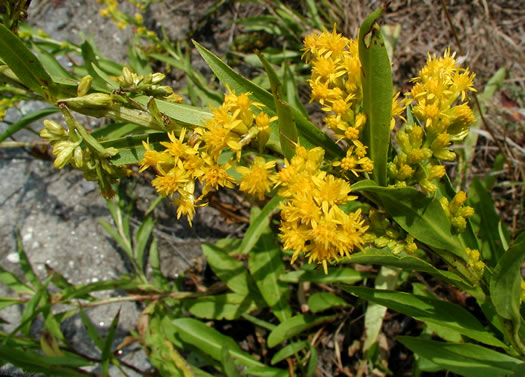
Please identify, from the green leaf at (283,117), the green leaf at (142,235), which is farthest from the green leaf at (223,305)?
the green leaf at (283,117)

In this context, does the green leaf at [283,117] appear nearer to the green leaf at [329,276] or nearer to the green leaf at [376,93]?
the green leaf at [376,93]

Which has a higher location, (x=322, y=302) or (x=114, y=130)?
(x=114, y=130)

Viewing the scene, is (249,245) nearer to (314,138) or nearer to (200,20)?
(314,138)

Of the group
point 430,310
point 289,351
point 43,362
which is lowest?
point 289,351

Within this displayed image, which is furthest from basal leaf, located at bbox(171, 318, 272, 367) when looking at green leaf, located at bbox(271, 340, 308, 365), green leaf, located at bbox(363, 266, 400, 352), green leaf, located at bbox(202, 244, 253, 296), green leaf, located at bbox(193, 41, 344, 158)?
green leaf, located at bbox(193, 41, 344, 158)

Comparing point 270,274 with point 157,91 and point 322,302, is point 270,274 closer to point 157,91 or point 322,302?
point 322,302

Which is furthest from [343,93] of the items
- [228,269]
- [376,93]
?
[228,269]

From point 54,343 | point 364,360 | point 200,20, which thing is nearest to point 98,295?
point 54,343
